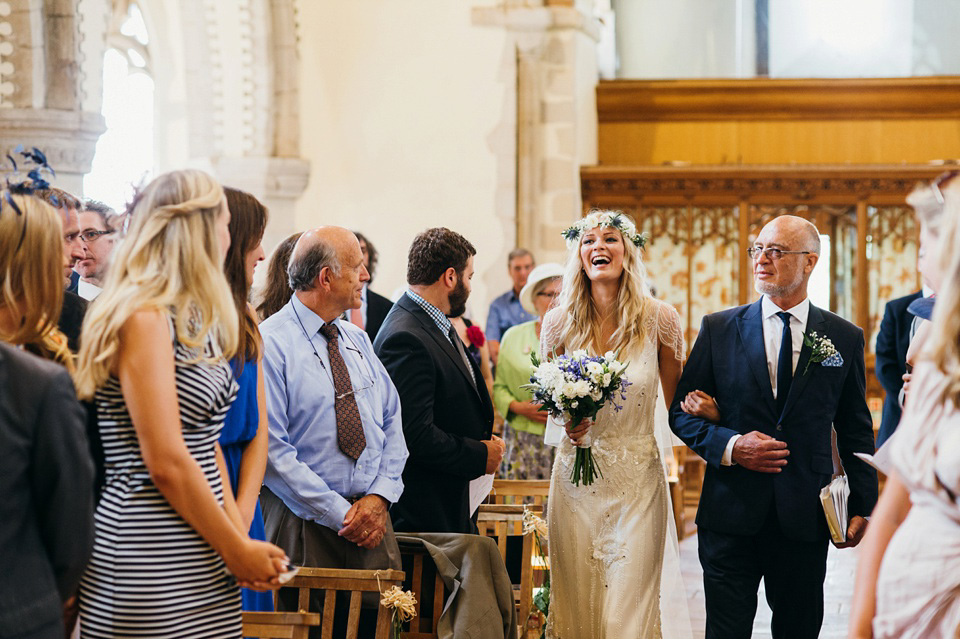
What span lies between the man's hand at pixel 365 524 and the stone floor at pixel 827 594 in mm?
2333

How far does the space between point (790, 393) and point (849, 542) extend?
0.54 m

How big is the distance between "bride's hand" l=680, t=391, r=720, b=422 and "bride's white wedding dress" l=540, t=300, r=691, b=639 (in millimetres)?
258

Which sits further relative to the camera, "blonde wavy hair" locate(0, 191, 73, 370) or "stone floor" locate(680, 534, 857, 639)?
"stone floor" locate(680, 534, 857, 639)

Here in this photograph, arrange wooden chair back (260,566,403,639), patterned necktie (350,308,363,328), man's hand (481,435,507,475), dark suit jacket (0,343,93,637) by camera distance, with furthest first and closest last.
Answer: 1. patterned necktie (350,308,363,328)
2. man's hand (481,435,507,475)
3. wooden chair back (260,566,403,639)
4. dark suit jacket (0,343,93,637)

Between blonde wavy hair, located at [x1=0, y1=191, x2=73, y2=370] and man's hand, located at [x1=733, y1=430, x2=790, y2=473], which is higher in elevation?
blonde wavy hair, located at [x1=0, y1=191, x2=73, y2=370]

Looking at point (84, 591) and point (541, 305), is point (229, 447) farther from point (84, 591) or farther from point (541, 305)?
point (541, 305)

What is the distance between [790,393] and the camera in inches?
159

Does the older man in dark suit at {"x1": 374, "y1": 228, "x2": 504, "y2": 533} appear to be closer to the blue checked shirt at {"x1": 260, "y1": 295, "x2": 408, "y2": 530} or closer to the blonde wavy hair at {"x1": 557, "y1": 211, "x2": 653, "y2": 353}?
the blue checked shirt at {"x1": 260, "y1": 295, "x2": 408, "y2": 530}

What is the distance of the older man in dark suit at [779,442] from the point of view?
4.01 m

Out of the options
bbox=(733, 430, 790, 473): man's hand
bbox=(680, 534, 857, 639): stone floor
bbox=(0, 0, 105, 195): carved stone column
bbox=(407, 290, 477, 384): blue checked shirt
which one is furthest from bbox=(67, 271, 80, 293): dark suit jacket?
bbox=(680, 534, 857, 639): stone floor

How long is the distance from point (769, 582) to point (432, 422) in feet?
4.27

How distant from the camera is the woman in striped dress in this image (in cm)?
241

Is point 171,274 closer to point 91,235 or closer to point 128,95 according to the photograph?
point 91,235

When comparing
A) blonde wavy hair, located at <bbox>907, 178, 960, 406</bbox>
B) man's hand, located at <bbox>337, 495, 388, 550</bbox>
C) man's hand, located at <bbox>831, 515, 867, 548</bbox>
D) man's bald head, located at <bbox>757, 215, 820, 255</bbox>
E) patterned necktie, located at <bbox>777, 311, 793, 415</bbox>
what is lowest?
man's hand, located at <bbox>831, 515, 867, 548</bbox>
